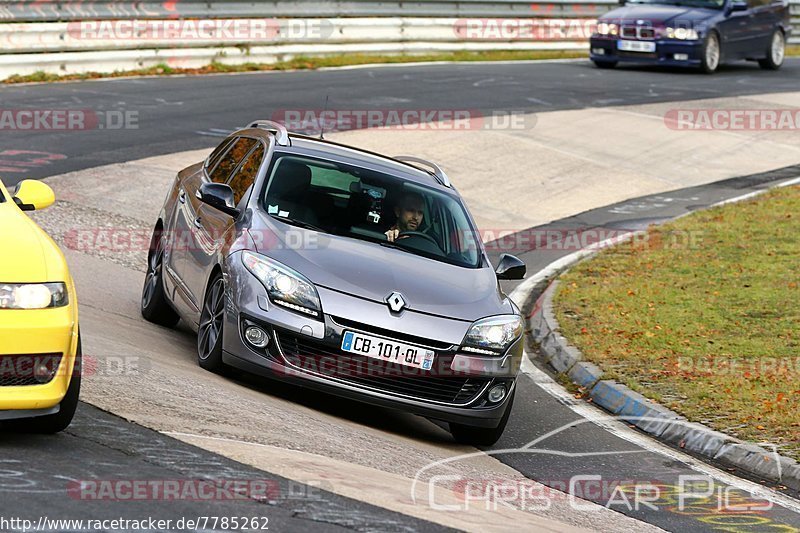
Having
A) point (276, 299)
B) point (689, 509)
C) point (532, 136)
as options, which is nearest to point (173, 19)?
point (532, 136)

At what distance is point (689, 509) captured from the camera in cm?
750

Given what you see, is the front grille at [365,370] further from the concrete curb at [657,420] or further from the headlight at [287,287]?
the concrete curb at [657,420]

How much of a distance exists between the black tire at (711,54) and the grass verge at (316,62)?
4.20 metres

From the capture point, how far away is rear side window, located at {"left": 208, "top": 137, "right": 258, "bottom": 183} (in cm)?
988

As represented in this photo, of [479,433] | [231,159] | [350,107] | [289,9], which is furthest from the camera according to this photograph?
[289,9]

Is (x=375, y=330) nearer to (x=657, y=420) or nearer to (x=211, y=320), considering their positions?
(x=211, y=320)

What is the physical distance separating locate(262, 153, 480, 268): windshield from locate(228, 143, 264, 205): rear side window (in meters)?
0.15

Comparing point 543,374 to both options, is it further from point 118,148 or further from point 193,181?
point 118,148

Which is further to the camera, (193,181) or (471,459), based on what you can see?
(193,181)

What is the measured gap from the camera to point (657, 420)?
30.8 feet

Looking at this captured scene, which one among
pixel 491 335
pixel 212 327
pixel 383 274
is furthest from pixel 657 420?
pixel 212 327

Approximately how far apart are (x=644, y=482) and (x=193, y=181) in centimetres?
422

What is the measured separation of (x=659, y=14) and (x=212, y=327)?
20.3 meters

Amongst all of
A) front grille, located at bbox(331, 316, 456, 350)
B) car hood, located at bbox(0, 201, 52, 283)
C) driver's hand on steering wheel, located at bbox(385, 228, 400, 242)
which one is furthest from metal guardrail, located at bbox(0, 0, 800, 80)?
car hood, located at bbox(0, 201, 52, 283)
